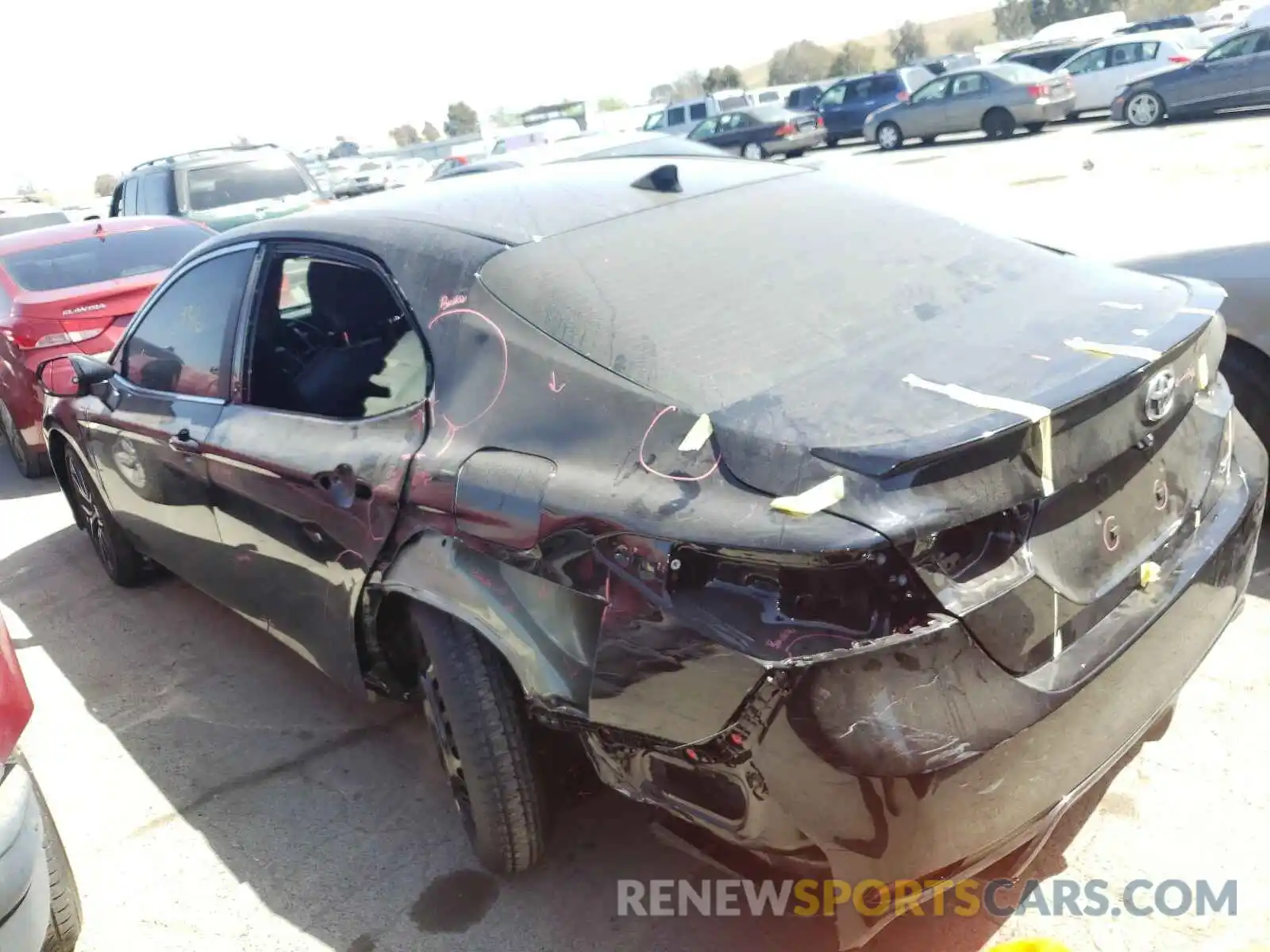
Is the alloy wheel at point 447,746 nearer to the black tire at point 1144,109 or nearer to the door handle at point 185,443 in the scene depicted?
the door handle at point 185,443

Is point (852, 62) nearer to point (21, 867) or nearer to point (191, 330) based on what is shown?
point (191, 330)

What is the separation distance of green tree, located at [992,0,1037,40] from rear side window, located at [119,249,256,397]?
7429 centimetres

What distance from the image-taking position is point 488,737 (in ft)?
8.39

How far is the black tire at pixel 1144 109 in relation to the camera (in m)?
18.2

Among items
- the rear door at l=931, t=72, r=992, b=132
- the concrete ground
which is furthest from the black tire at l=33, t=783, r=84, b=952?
the rear door at l=931, t=72, r=992, b=132

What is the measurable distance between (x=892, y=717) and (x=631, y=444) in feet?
2.42

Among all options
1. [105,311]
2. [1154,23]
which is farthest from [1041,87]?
[105,311]

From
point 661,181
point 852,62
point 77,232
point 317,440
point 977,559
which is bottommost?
point 852,62

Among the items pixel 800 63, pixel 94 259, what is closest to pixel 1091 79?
pixel 94 259

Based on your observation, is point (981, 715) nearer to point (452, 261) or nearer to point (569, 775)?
point (569, 775)

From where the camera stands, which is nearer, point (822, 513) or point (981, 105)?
point (822, 513)

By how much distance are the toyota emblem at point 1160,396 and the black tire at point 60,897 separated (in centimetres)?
268

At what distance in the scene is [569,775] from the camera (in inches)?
107

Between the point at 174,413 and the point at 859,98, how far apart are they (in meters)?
24.1
